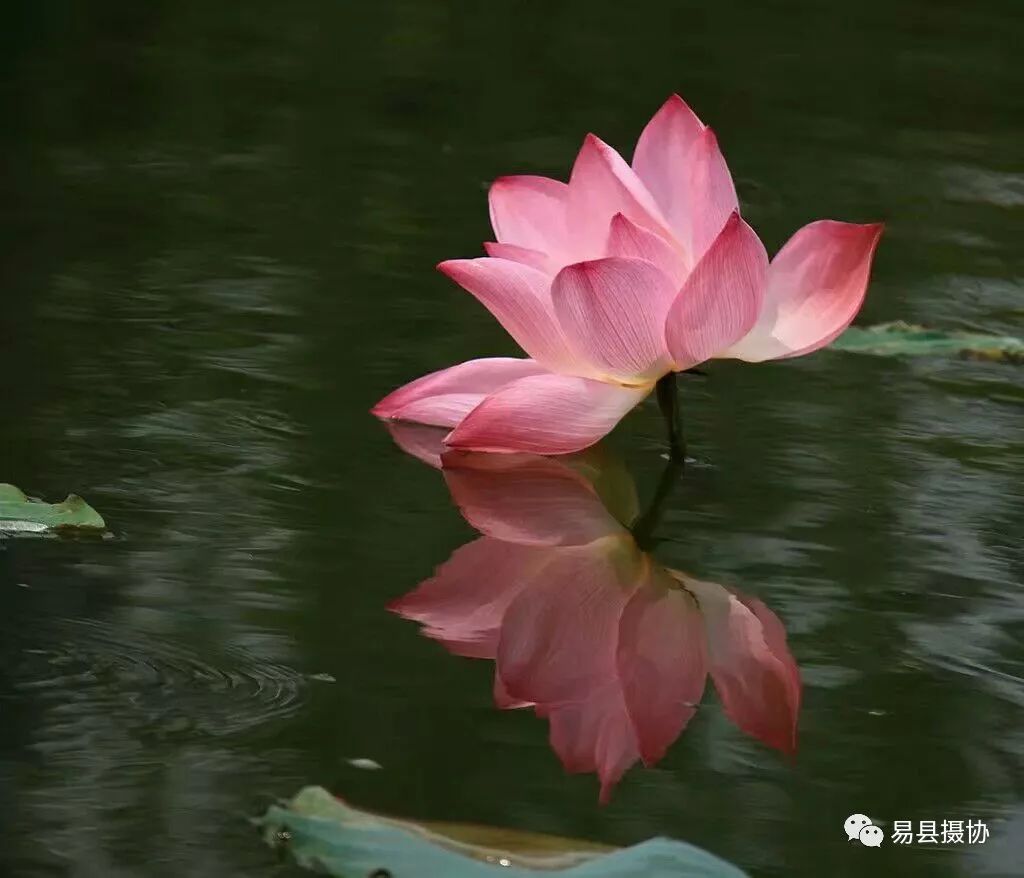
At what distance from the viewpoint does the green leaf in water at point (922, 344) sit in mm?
1814

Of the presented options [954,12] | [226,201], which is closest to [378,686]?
[226,201]

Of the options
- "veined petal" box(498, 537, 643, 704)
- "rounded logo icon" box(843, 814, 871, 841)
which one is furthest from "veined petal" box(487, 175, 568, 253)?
"rounded logo icon" box(843, 814, 871, 841)

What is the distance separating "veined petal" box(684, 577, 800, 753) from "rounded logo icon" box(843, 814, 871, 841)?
8 cm

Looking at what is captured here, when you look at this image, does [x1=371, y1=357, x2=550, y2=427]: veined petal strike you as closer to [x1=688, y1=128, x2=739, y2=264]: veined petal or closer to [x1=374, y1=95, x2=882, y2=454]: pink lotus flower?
[x1=374, y1=95, x2=882, y2=454]: pink lotus flower

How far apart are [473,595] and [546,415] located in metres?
0.26

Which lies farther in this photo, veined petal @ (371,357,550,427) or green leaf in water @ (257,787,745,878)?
veined petal @ (371,357,550,427)

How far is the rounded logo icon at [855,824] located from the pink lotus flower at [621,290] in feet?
1.74

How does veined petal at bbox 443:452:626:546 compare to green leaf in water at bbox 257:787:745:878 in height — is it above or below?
above

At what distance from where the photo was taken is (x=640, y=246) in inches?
56.8

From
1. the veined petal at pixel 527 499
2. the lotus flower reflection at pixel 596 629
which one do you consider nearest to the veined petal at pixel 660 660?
the lotus flower reflection at pixel 596 629

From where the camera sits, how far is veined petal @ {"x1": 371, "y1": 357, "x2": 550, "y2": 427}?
60.9 inches

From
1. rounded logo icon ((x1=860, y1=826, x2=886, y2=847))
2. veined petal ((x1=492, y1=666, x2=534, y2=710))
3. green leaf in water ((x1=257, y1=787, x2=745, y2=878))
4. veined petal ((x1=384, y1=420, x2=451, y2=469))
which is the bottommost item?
rounded logo icon ((x1=860, y1=826, x2=886, y2=847))

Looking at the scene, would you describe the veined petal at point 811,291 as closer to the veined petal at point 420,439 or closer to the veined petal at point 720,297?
the veined petal at point 720,297

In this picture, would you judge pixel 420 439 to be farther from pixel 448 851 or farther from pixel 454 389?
pixel 448 851
